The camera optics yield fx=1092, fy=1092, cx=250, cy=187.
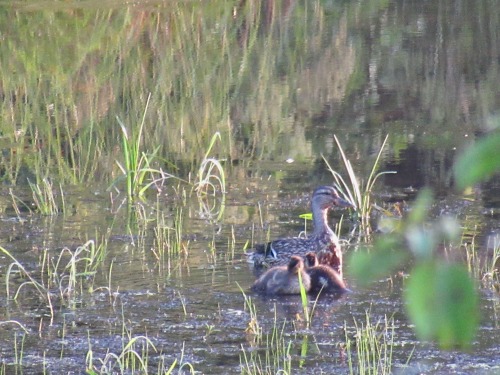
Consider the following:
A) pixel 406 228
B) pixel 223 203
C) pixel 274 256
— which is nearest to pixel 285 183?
pixel 223 203

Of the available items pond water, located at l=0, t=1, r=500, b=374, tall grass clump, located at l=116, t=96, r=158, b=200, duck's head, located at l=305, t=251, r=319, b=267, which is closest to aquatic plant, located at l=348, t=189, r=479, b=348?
pond water, located at l=0, t=1, r=500, b=374

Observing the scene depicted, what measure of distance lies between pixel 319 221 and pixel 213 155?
2.76 m

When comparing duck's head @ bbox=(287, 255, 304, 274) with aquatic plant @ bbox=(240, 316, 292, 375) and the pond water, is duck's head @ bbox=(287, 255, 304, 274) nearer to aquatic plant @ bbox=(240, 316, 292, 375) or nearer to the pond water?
the pond water

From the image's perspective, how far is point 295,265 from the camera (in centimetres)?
580

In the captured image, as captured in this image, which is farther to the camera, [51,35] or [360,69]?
[51,35]

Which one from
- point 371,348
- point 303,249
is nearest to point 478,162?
point 371,348

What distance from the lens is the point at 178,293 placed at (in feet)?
18.5

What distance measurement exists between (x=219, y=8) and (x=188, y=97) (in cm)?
726

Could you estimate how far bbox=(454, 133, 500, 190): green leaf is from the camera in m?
0.73

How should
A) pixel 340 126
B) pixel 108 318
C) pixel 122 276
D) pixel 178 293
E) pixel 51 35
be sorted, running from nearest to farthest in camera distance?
pixel 108 318 → pixel 178 293 → pixel 122 276 → pixel 340 126 → pixel 51 35

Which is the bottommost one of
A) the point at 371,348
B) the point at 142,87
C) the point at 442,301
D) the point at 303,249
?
the point at 303,249

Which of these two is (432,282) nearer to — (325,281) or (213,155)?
(325,281)

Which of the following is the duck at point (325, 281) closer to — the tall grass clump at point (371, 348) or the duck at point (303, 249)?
the duck at point (303, 249)

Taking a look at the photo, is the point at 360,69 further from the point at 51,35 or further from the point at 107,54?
the point at 51,35
